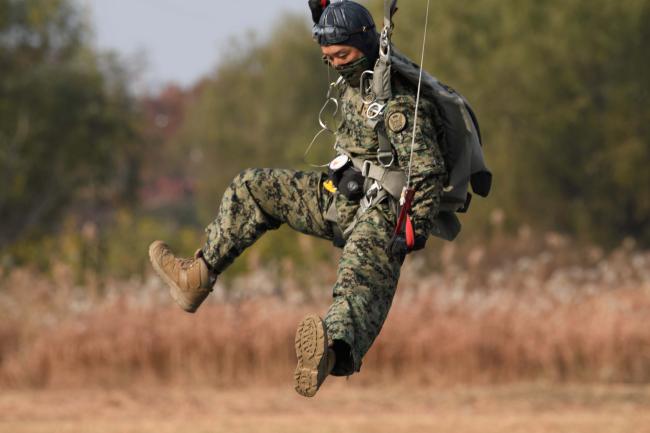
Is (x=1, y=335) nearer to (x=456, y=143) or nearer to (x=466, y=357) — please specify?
(x=466, y=357)

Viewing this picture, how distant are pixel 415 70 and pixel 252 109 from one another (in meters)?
51.7

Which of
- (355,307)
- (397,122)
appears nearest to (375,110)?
A: (397,122)

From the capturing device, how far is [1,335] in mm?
17938

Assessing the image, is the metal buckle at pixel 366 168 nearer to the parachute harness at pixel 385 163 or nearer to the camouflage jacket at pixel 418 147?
the parachute harness at pixel 385 163

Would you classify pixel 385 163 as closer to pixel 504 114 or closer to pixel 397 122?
pixel 397 122

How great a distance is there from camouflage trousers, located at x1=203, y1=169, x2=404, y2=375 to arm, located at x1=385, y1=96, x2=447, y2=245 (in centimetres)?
Result: 26

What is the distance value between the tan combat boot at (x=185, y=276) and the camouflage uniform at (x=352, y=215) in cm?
9

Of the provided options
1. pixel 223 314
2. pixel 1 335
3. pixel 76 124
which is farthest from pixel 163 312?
pixel 76 124

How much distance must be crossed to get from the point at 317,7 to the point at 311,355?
203 centimetres

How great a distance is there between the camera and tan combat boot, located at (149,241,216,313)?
713 cm

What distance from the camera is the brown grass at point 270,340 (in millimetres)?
17625

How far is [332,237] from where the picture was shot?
7.16m

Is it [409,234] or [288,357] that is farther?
[288,357]

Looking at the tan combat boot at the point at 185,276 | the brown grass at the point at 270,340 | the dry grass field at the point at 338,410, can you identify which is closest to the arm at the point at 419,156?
the tan combat boot at the point at 185,276
